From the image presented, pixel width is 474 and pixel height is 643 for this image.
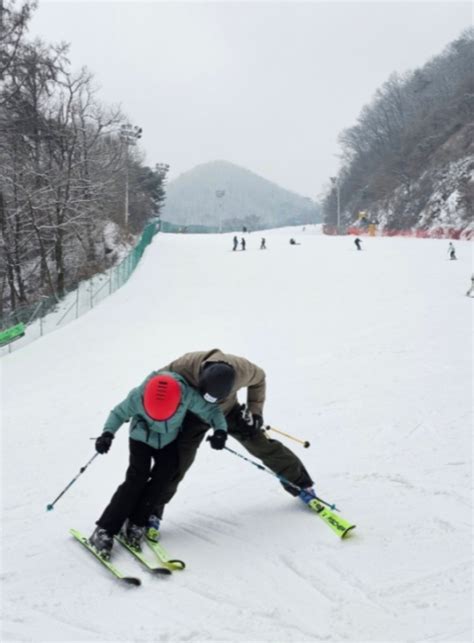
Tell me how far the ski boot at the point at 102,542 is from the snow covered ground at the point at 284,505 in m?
0.10

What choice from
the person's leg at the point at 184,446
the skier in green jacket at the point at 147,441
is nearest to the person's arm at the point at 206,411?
the skier in green jacket at the point at 147,441

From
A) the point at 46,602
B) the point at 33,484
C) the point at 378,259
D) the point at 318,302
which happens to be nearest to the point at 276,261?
the point at 378,259

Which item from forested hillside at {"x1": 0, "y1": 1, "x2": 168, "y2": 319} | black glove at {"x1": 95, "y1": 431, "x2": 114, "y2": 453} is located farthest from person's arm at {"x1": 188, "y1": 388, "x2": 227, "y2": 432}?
forested hillside at {"x1": 0, "y1": 1, "x2": 168, "y2": 319}

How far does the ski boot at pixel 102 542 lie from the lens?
3.69 metres

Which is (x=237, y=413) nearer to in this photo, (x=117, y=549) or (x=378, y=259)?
(x=117, y=549)

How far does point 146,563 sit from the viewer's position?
3623mm

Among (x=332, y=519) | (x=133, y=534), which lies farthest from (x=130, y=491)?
(x=332, y=519)

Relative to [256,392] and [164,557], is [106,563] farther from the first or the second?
[256,392]

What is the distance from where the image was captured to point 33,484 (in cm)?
555

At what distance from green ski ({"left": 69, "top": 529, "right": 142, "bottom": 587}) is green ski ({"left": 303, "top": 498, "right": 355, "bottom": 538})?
56.2 inches

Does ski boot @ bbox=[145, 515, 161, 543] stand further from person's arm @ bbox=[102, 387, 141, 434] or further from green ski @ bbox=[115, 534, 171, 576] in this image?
person's arm @ bbox=[102, 387, 141, 434]

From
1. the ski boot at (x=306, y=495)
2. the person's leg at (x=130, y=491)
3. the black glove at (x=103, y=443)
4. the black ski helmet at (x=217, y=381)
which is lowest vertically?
the ski boot at (x=306, y=495)

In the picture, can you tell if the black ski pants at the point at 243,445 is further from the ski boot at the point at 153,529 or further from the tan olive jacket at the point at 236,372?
the tan olive jacket at the point at 236,372

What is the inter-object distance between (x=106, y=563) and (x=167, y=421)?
977mm
